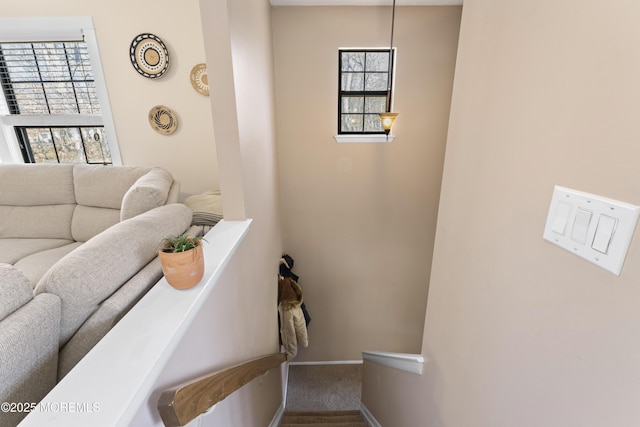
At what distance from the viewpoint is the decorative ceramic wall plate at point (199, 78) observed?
2.70m

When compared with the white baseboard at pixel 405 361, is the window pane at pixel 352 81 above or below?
above

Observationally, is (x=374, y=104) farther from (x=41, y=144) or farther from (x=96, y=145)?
(x=41, y=144)

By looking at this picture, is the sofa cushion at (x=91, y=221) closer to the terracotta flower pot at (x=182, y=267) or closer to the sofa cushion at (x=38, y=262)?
the sofa cushion at (x=38, y=262)

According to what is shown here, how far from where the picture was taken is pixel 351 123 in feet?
9.96

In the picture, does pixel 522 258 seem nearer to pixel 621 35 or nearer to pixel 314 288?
pixel 621 35

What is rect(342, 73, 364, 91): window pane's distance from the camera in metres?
2.91

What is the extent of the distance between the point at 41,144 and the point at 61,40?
1.06 metres

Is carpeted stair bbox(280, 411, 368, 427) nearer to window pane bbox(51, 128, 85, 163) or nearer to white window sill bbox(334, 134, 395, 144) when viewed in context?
white window sill bbox(334, 134, 395, 144)

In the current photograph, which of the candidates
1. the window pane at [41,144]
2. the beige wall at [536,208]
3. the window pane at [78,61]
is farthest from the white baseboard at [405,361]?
the window pane at [41,144]

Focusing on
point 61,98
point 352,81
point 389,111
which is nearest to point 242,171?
point 389,111

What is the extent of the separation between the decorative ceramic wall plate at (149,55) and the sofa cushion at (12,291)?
255 cm

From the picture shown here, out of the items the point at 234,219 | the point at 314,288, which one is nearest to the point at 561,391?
the point at 234,219

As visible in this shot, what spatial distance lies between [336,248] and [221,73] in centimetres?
244

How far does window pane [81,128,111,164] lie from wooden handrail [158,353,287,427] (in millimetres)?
2850
